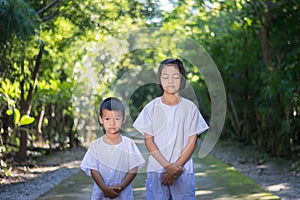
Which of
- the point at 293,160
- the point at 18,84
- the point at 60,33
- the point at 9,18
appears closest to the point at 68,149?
the point at 60,33

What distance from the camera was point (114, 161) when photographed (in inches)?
127

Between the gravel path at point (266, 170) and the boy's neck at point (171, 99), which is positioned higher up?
the boy's neck at point (171, 99)

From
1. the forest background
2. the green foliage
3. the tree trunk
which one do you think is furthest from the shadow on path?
the green foliage

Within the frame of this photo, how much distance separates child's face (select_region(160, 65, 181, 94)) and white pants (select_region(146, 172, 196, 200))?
20.0 inches

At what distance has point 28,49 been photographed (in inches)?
315

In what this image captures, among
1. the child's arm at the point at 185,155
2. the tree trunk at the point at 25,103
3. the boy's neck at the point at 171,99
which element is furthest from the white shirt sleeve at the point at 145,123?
the tree trunk at the point at 25,103

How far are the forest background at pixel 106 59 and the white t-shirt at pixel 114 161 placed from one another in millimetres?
2577

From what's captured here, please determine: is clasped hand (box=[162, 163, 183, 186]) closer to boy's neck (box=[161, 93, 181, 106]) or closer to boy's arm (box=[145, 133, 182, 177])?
boy's arm (box=[145, 133, 182, 177])

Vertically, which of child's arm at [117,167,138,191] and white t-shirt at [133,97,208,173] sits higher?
white t-shirt at [133,97,208,173]

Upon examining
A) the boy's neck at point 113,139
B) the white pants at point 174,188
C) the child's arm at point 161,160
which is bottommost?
the white pants at point 174,188

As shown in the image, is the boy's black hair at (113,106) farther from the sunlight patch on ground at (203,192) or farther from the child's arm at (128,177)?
the sunlight patch on ground at (203,192)

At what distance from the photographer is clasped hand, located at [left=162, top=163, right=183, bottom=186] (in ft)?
10.0

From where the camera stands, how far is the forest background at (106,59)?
280 inches

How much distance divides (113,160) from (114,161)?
10mm
